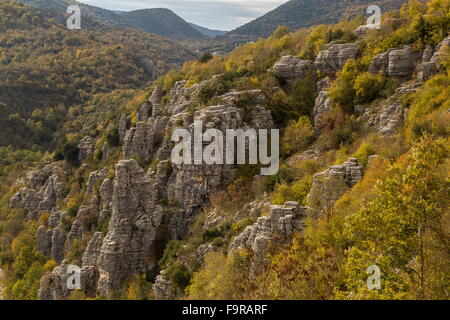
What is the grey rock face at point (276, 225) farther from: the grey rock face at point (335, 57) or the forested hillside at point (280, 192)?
the grey rock face at point (335, 57)

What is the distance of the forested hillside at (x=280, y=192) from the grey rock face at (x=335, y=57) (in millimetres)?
131

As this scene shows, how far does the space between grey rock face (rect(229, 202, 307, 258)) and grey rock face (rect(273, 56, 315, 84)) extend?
2366 centimetres

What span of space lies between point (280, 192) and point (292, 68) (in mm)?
20266

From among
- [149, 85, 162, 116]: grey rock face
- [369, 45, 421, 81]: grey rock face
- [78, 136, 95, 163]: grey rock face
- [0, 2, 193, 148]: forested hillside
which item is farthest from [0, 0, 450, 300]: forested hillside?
[0, 2, 193, 148]: forested hillside

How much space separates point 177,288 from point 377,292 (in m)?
18.6

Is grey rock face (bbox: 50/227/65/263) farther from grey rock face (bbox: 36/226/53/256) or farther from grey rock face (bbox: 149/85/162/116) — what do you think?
grey rock face (bbox: 149/85/162/116)

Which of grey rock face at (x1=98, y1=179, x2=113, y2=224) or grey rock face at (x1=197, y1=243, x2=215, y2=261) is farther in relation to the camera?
grey rock face at (x1=98, y1=179, x2=113, y2=224)

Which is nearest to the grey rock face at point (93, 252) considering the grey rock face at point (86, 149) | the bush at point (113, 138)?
the bush at point (113, 138)

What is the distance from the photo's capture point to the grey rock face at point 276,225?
23.5m

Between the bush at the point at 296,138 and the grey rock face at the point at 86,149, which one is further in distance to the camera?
→ the grey rock face at the point at 86,149

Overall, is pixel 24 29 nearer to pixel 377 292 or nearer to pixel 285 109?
pixel 285 109

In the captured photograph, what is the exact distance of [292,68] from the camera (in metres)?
46.5

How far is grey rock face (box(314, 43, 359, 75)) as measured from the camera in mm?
43344

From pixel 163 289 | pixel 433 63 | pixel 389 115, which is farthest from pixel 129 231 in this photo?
pixel 433 63
